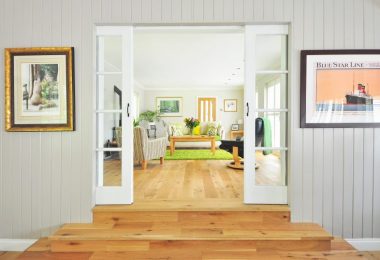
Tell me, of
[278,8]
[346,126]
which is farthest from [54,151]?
[346,126]

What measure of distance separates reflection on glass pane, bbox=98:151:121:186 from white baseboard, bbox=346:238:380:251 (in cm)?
250

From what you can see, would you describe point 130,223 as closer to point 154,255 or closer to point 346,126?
point 154,255

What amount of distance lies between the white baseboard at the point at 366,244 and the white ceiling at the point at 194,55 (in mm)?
2325

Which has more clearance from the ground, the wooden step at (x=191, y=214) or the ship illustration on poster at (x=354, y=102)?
the ship illustration on poster at (x=354, y=102)

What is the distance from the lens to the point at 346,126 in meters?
2.44

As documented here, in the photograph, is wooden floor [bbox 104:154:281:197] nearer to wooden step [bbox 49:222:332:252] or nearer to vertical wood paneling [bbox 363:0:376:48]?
wooden step [bbox 49:222:332:252]

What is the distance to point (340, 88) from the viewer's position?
7.99 ft

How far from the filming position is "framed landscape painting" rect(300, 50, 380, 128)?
2.43m

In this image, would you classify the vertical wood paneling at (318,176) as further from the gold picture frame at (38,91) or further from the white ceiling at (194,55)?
the gold picture frame at (38,91)

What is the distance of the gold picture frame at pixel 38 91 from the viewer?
2.44m

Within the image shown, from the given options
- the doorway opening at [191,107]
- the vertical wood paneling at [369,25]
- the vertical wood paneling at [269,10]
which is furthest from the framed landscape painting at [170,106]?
the vertical wood paneling at [369,25]

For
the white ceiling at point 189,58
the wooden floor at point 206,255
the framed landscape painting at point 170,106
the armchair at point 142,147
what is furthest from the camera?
the framed landscape painting at point 170,106

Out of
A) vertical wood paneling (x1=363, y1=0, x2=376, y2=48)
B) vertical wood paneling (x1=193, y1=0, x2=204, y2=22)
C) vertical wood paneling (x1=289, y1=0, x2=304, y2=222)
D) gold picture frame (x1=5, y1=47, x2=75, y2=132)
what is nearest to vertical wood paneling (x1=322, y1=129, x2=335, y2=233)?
vertical wood paneling (x1=289, y1=0, x2=304, y2=222)

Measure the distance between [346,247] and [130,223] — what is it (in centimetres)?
201
